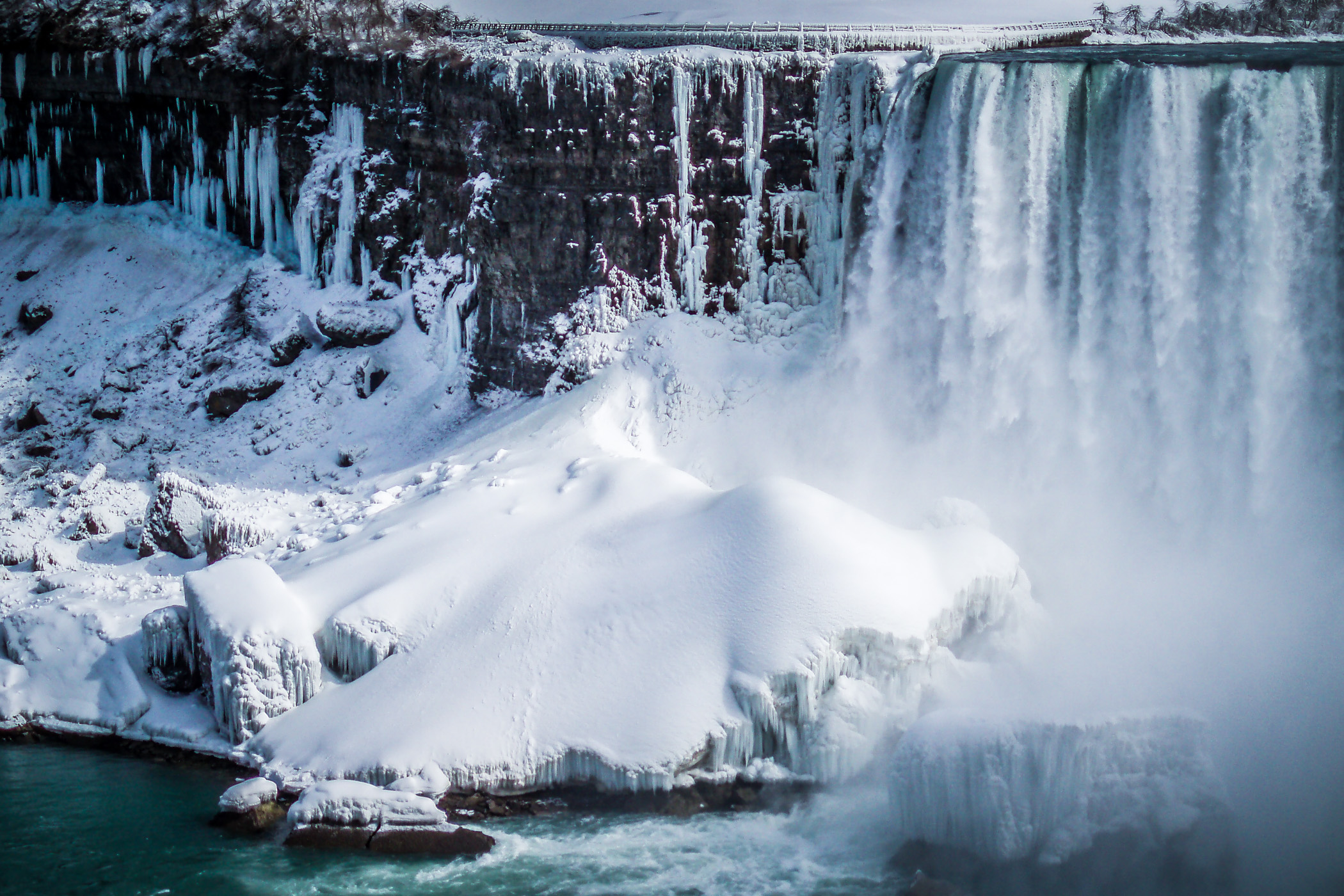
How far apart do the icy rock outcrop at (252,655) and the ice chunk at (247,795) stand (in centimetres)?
136

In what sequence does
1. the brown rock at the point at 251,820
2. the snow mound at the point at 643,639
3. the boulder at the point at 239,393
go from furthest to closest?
the boulder at the point at 239,393
the snow mound at the point at 643,639
the brown rock at the point at 251,820

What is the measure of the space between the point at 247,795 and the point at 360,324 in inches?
499

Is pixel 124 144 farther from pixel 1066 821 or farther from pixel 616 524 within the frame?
pixel 1066 821

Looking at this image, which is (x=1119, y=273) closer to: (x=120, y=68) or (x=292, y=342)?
(x=292, y=342)

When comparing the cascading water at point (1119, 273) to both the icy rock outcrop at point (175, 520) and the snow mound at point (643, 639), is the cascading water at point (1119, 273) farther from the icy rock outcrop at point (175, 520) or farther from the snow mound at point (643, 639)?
the icy rock outcrop at point (175, 520)

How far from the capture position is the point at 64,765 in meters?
15.1

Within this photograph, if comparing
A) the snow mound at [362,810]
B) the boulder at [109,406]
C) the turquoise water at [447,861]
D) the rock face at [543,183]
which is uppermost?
the rock face at [543,183]

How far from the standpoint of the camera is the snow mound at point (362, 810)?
528 inches

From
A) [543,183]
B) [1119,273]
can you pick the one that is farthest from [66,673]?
[1119,273]

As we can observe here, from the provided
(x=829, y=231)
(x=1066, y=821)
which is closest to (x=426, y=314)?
(x=829, y=231)

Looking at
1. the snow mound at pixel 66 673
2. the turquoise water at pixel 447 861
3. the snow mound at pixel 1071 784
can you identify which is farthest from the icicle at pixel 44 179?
the snow mound at pixel 1071 784

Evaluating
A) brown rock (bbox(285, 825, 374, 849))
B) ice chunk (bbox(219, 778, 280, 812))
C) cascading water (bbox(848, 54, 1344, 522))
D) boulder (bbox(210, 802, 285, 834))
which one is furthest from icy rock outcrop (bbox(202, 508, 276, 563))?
cascading water (bbox(848, 54, 1344, 522))

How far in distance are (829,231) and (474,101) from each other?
24.0ft

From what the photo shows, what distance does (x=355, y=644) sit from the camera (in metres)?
15.5
